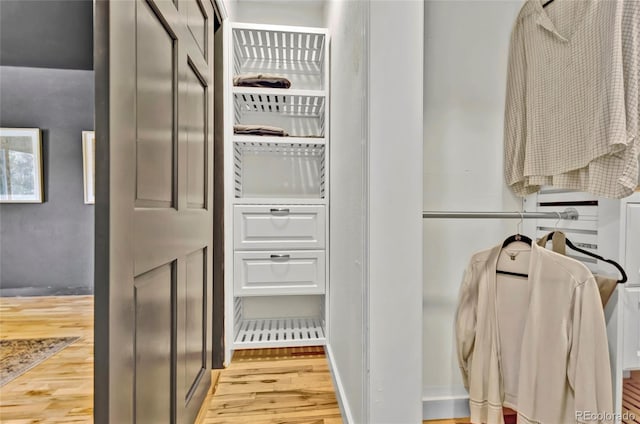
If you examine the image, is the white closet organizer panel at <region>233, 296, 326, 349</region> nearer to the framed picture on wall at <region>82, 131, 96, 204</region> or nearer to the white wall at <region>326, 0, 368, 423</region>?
the white wall at <region>326, 0, 368, 423</region>

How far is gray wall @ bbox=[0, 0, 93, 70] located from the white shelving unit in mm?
1564

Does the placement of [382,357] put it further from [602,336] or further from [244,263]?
[244,263]

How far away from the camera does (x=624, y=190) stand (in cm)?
89

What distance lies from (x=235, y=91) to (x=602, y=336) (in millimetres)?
1922

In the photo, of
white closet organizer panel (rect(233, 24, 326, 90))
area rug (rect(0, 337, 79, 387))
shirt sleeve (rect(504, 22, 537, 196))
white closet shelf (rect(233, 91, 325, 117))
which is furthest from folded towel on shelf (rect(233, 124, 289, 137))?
area rug (rect(0, 337, 79, 387))

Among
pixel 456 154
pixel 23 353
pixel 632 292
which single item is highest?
pixel 456 154

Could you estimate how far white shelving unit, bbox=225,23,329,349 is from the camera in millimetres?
1729

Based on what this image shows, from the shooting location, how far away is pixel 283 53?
201 cm

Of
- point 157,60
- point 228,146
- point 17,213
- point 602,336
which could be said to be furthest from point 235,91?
point 17,213

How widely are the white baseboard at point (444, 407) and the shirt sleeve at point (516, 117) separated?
0.95m

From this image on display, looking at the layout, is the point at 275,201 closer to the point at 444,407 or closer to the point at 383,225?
the point at 383,225

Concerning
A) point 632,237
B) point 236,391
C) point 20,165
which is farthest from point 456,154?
point 20,165

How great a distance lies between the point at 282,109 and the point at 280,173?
438 millimetres

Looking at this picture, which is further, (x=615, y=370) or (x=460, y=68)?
(x=460, y=68)
